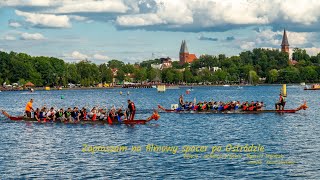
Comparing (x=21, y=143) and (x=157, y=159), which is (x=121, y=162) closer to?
(x=157, y=159)

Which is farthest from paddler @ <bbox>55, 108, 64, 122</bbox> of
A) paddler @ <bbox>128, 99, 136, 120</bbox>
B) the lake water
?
paddler @ <bbox>128, 99, 136, 120</bbox>

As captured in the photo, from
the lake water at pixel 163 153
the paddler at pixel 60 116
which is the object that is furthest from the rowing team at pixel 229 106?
the paddler at pixel 60 116

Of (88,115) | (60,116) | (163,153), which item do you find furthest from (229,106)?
(163,153)

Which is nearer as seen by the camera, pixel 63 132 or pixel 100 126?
pixel 63 132

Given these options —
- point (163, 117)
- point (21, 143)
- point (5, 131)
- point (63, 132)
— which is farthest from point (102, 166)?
point (163, 117)

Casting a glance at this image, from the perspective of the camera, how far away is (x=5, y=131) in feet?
166

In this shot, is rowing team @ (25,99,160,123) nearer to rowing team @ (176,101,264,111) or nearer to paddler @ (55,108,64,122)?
paddler @ (55,108,64,122)

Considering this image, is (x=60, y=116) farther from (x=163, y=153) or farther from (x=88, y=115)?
(x=163, y=153)

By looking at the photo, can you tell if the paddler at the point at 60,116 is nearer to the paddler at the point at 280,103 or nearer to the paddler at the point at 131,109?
the paddler at the point at 131,109

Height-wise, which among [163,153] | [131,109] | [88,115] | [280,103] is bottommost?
[163,153]

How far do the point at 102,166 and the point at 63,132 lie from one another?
57.1 feet

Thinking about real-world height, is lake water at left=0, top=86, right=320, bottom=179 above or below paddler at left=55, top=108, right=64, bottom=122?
below

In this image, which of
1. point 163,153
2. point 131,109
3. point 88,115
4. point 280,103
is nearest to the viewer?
point 163,153

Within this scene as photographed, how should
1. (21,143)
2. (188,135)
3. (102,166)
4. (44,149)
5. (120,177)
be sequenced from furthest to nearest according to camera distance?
(188,135), (21,143), (44,149), (102,166), (120,177)
